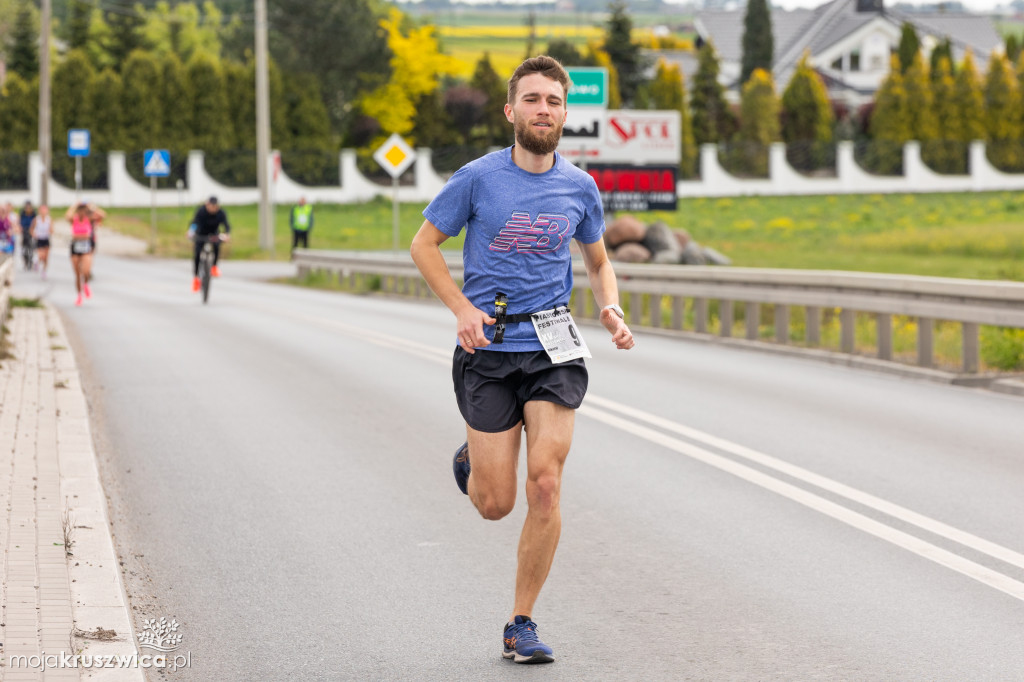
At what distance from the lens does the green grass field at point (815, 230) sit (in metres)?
34.4

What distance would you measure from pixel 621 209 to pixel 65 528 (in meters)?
23.1

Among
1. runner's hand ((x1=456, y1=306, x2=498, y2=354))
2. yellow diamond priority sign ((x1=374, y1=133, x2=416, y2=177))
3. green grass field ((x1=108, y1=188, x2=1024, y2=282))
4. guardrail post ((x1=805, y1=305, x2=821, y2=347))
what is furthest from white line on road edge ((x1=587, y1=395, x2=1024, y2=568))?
yellow diamond priority sign ((x1=374, y1=133, x2=416, y2=177))

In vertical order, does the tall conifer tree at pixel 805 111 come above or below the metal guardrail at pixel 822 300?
above

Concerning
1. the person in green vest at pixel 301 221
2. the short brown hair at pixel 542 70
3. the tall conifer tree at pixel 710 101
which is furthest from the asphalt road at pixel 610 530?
the tall conifer tree at pixel 710 101

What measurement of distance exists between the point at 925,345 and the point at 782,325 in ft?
9.13

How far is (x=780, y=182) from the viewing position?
70188 mm

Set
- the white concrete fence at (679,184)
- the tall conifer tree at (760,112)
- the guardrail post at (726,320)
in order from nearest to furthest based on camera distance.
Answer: the guardrail post at (726,320), the white concrete fence at (679,184), the tall conifer tree at (760,112)

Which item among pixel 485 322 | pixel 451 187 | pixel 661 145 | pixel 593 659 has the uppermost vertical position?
pixel 661 145

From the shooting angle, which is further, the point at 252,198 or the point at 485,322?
the point at 252,198

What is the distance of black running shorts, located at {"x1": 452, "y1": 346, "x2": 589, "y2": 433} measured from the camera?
17.7 ft

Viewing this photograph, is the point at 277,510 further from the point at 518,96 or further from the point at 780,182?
the point at 780,182

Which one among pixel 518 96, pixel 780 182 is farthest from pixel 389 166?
Result: pixel 780 182

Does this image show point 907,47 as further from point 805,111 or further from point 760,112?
point 760,112

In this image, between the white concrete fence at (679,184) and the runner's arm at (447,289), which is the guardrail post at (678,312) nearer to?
the runner's arm at (447,289)
